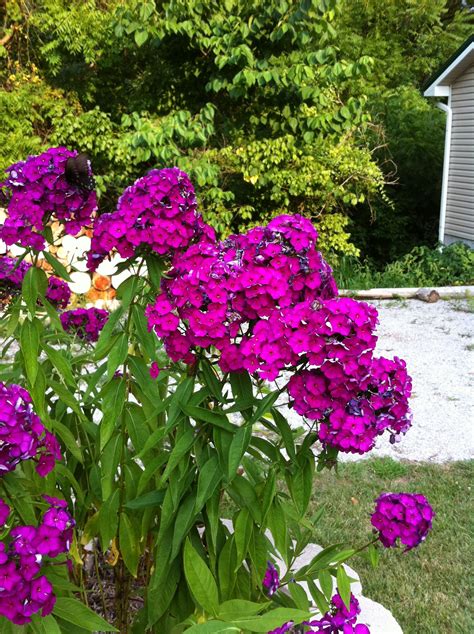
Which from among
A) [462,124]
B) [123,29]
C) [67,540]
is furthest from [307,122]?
[67,540]

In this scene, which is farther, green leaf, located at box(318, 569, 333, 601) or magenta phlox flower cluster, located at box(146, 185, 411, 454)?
green leaf, located at box(318, 569, 333, 601)

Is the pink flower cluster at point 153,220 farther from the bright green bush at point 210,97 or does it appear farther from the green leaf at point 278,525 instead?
the bright green bush at point 210,97

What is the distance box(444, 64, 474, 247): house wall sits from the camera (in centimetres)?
1136

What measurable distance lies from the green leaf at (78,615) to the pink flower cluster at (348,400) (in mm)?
Result: 544

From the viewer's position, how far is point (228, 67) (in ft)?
25.7

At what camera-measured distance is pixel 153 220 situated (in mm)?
1666

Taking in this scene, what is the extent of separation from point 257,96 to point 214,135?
2.19 ft

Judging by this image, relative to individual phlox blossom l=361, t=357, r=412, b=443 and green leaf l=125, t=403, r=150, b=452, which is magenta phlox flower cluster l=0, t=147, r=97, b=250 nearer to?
green leaf l=125, t=403, r=150, b=452

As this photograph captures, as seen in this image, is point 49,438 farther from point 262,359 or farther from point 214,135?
point 214,135

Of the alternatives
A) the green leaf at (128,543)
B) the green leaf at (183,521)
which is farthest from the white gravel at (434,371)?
the green leaf at (183,521)

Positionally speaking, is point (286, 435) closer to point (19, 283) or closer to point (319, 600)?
point (319, 600)

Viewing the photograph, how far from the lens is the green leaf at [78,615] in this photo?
1.30 metres

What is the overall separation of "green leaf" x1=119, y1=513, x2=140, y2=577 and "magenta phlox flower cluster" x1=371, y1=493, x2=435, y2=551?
0.60 metres

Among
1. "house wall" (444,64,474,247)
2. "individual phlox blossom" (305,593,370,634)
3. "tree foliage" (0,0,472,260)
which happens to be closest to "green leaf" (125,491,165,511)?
"individual phlox blossom" (305,593,370,634)
